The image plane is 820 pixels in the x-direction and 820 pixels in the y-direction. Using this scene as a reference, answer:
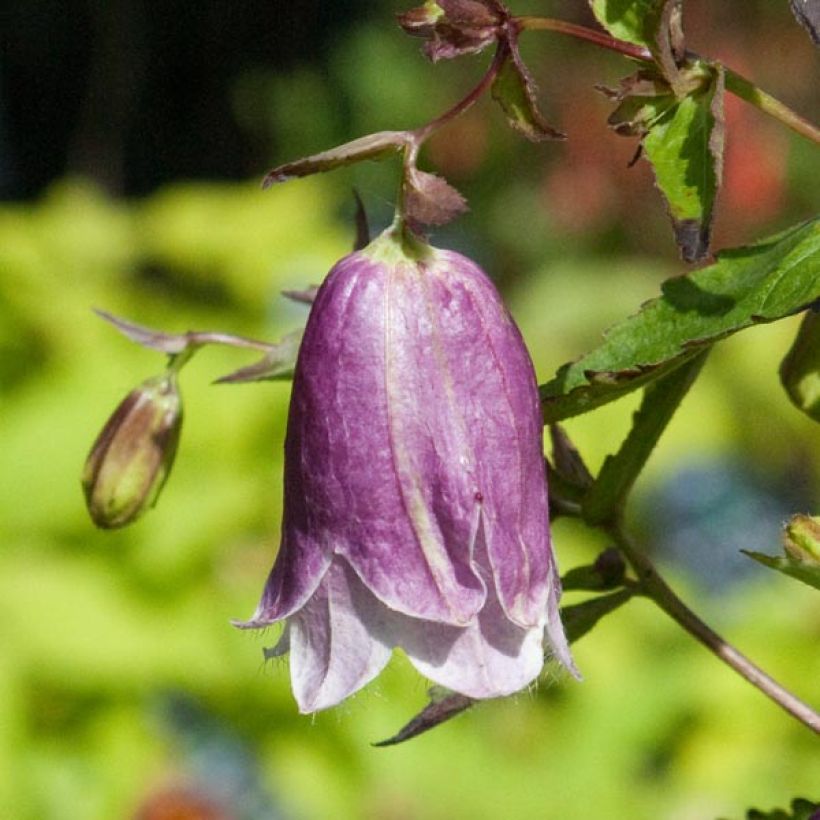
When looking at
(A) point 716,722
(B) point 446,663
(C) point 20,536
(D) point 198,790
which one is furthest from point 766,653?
(B) point 446,663

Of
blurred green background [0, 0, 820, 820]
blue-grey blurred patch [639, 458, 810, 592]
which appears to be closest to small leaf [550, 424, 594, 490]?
blurred green background [0, 0, 820, 820]

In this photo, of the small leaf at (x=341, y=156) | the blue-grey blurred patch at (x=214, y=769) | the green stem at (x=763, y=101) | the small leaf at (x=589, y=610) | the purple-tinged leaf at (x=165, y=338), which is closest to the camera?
the small leaf at (x=341, y=156)

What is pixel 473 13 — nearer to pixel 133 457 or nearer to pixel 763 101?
pixel 763 101

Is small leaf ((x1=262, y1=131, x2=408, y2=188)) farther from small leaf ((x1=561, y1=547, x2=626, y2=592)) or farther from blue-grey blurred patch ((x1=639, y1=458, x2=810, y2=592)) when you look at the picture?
blue-grey blurred patch ((x1=639, y1=458, x2=810, y2=592))

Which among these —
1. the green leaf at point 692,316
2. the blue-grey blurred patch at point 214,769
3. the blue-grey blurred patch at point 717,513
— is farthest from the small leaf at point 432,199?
the blue-grey blurred patch at point 717,513

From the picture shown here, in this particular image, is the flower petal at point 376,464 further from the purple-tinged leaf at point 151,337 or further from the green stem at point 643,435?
the purple-tinged leaf at point 151,337

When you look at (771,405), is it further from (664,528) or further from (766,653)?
(766,653)
